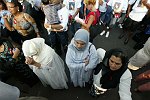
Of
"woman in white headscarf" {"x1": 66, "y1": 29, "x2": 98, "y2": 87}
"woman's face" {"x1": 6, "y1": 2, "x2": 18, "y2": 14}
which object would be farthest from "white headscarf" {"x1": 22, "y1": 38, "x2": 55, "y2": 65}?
"woman's face" {"x1": 6, "y1": 2, "x2": 18, "y2": 14}

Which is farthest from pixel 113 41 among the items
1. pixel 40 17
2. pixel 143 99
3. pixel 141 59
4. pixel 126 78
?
pixel 126 78

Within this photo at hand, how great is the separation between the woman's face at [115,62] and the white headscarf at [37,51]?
87 cm

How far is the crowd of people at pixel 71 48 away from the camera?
2.39 m

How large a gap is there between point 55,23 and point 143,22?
1.80 m

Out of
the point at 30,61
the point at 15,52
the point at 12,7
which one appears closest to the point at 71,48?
the point at 30,61

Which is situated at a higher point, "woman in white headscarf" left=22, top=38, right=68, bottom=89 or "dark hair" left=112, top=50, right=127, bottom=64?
"dark hair" left=112, top=50, right=127, bottom=64

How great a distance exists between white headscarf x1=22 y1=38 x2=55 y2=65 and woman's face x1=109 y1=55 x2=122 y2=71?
866mm

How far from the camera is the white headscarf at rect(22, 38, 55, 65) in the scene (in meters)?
2.38

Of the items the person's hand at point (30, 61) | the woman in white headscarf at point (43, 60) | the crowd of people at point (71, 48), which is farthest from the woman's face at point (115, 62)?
the person's hand at point (30, 61)

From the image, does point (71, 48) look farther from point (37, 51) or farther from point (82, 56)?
point (37, 51)

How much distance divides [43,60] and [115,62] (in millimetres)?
993

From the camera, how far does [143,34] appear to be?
3.79m

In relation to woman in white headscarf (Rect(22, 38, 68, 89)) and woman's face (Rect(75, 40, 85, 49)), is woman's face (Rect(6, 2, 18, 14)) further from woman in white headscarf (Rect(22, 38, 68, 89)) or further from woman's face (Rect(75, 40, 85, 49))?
woman's face (Rect(75, 40, 85, 49))

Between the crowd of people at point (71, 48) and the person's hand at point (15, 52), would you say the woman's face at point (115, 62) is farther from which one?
the person's hand at point (15, 52)
